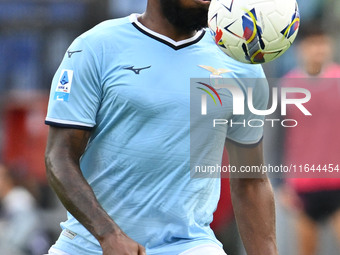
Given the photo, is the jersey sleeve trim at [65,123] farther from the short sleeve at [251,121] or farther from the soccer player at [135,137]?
the short sleeve at [251,121]

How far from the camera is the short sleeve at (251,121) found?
4.81m

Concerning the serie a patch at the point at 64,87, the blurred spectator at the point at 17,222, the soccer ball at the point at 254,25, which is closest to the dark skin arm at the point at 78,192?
the serie a patch at the point at 64,87

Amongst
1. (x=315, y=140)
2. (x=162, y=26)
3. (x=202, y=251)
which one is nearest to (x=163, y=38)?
(x=162, y=26)

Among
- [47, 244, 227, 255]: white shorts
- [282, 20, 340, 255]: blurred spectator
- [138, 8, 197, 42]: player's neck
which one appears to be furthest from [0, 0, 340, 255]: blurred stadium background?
[47, 244, 227, 255]: white shorts

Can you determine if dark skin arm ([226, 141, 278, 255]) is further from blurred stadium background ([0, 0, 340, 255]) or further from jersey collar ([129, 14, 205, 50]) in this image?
blurred stadium background ([0, 0, 340, 255])

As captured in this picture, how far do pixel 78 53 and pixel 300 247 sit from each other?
553 cm

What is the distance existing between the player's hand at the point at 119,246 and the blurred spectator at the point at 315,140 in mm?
5126

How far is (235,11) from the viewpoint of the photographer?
4.45 meters

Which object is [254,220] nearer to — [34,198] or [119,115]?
[119,115]

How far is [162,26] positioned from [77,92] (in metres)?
0.67

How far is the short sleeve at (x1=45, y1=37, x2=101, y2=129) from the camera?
4367mm

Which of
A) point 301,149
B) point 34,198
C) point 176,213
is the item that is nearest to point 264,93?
point 176,213

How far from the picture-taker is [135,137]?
4.50 meters

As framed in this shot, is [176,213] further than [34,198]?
No
